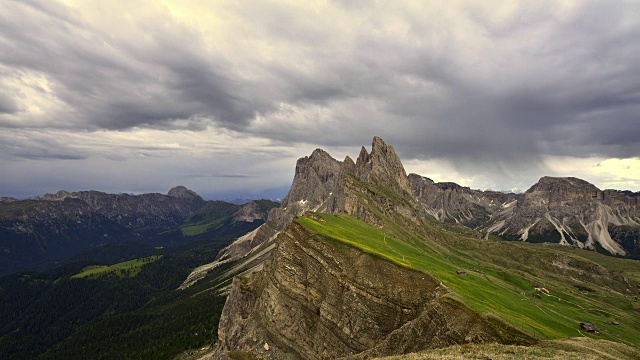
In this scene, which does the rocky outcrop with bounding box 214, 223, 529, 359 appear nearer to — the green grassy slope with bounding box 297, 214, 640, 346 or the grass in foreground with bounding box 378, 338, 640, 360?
the green grassy slope with bounding box 297, 214, 640, 346

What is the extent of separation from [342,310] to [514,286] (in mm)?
100642

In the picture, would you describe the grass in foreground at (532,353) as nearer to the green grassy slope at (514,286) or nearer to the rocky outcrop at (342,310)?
the rocky outcrop at (342,310)

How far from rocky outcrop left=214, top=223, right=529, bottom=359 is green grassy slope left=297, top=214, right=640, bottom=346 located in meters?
4.55

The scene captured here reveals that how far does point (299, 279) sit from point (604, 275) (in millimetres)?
211880

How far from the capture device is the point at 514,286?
137375 mm

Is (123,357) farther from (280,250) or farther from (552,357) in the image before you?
(552,357)

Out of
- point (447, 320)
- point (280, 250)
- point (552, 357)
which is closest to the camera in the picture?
point (552, 357)

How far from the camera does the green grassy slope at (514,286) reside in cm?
7325

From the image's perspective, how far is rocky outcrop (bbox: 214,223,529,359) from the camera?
5650 centimetres

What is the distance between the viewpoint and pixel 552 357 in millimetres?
37188

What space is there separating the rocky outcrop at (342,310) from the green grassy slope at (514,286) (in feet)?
14.9

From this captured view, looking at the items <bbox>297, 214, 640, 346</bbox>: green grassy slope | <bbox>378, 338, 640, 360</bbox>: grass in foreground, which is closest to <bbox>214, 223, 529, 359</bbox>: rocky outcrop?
<bbox>297, 214, 640, 346</bbox>: green grassy slope

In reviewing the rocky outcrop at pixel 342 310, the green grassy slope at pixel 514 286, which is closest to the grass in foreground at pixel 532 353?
the rocky outcrop at pixel 342 310

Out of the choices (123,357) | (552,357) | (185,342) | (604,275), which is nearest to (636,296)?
(604,275)
